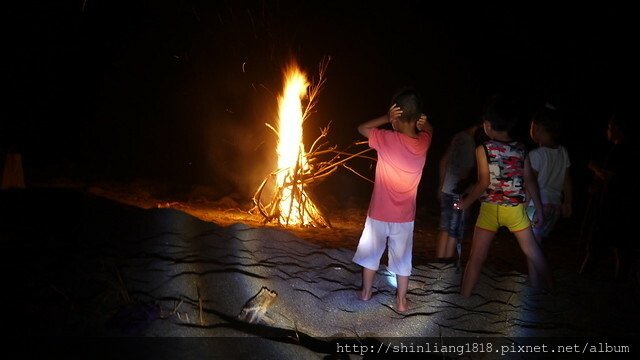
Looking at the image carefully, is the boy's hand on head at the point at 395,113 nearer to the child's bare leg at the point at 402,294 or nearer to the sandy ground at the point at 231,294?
the child's bare leg at the point at 402,294

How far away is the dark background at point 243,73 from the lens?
44.2 ft

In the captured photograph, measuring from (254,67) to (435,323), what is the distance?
9.75 meters

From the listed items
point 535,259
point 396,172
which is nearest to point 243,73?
point 396,172

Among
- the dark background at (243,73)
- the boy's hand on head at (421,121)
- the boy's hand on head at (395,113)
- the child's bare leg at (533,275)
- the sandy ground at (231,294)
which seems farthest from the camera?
the dark background at (243,73)

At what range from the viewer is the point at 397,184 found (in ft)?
15.4

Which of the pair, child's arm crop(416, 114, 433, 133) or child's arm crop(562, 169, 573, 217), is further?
child's arm crop(562, 169, 573, 217)

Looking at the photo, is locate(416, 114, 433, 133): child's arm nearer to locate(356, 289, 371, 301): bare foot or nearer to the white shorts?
the white shorts

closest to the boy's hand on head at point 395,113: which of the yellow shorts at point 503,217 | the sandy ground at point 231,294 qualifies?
the yellow shorts at point 503,217

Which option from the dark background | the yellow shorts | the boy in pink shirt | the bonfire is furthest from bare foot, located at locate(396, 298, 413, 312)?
the dark background

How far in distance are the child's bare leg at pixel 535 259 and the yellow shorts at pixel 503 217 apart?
114mm

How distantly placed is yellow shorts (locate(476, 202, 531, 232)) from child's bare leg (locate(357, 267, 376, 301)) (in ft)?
3.98

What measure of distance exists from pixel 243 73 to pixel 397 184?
927 centimetres

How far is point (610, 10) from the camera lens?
16.3m

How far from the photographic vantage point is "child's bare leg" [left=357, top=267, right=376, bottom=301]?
4855mm
